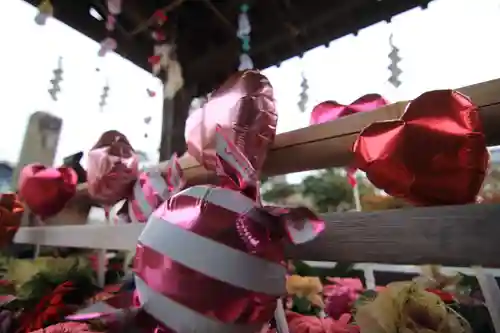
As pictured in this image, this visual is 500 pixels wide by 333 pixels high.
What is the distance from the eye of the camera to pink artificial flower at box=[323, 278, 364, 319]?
0.61 m

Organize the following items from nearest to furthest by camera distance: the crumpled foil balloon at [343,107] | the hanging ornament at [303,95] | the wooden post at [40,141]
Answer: the crumpled foil balloon at [343,107], the hanging ornament at [303,95], the wooden post at [40,141]

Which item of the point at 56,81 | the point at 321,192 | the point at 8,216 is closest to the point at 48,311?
the point at 8,216

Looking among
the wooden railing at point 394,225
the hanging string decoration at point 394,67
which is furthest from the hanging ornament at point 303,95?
the wooden railing at point 394,225

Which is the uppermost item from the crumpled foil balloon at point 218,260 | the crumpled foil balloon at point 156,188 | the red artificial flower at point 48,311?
the crumpled foil balloon at point 156,188

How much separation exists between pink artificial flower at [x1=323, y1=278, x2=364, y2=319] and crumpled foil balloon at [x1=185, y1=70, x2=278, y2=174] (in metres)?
0.36

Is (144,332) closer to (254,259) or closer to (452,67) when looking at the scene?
(254,259)

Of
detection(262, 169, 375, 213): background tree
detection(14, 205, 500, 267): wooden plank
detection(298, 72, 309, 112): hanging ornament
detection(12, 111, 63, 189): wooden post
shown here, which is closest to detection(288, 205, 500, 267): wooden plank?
detection(14, 205, 500, 267): wooden plank

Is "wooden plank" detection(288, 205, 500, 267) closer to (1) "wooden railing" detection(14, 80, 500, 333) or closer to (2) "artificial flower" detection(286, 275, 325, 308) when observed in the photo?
(1) "wooden railing" detection(14, 80, 500, 333)

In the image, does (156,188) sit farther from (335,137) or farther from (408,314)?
(408,314)

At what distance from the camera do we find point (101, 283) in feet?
2.53

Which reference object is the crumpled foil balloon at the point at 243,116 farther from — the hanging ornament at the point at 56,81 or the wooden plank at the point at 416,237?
the hanging ornament at the point at 56,81

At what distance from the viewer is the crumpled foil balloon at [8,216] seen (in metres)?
0.92

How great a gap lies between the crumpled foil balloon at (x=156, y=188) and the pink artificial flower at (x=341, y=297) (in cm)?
38

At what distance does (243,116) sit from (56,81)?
823 millimetres
